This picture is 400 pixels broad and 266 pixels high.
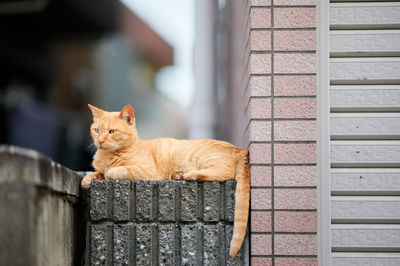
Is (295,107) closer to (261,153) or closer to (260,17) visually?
(261,153)

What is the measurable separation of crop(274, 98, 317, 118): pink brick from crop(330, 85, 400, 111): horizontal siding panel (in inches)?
6.4

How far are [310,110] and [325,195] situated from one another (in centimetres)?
56

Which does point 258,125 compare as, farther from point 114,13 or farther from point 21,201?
point 114,13

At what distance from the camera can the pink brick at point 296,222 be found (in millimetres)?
2475

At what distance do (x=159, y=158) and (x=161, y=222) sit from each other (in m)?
0.58

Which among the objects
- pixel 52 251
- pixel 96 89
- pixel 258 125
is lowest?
pixel 52 251

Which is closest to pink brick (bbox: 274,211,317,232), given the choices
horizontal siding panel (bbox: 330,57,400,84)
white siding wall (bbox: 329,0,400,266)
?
white siding wall (bbox: 329,0,400,266)

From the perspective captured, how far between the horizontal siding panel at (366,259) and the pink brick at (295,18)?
1.50m

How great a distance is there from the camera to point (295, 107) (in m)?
2.54

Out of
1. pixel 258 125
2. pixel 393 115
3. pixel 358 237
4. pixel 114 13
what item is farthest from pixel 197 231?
pixel 114 13

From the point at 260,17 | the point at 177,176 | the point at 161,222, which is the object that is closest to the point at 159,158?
the point at 177,176

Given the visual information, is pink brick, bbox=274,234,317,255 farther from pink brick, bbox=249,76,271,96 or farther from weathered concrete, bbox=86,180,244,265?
pink brick, bbox=249,76,271,96

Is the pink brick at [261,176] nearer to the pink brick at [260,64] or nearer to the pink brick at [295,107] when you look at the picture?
the pink brick at [295,107]

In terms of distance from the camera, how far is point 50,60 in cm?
907
